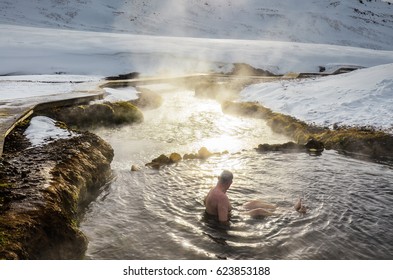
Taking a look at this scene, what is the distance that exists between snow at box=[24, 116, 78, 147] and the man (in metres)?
4.87

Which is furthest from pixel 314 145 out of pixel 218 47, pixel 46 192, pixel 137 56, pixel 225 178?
pixel 218 47

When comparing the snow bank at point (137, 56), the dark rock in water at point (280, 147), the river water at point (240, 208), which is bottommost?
the river water at point (240, 208)

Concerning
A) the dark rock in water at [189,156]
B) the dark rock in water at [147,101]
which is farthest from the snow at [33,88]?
the dark rock in water at [189,156]

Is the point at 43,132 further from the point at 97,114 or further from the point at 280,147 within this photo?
the point at 280,147

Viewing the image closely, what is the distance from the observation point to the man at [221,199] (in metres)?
7.50

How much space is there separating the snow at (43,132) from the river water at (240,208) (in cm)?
201

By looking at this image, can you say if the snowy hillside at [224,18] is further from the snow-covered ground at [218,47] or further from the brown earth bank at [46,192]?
the brown earth bank at [46,192]

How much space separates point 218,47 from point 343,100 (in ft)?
160

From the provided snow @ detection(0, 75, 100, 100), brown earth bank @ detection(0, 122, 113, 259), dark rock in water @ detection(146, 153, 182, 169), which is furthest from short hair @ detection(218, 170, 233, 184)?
snow @ detection(0, 75, 100, 100)

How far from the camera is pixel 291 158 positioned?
12398 millimetres

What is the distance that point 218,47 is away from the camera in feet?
210

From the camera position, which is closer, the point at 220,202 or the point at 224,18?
the point at 220,202

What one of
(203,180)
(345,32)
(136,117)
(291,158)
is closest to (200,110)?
(136,117)
